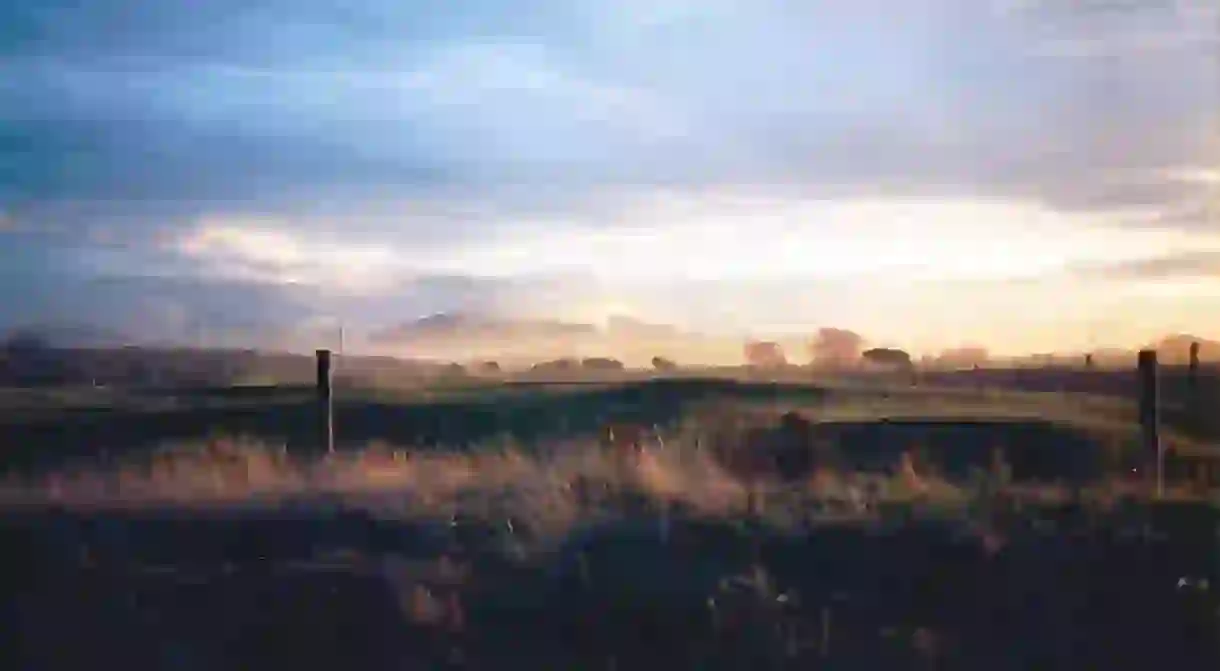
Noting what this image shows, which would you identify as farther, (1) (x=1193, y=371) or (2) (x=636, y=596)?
(1) (x=1193, y=371)

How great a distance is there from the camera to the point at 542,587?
41.8 feet

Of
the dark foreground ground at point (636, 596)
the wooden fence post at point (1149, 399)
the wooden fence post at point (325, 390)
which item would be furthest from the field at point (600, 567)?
the wooden fence post at point (325, 390)

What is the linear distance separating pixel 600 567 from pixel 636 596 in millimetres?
698

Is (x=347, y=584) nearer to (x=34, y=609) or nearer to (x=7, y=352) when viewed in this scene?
(x=34, y=609)

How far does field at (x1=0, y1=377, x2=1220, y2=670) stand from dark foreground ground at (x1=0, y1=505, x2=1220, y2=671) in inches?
1.0

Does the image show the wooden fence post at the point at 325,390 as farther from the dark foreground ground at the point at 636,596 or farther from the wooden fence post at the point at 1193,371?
the wooden fence post at the point at 1193,371

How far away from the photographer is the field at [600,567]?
11.9 m

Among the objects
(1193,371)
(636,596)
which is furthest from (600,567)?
(1193,371)

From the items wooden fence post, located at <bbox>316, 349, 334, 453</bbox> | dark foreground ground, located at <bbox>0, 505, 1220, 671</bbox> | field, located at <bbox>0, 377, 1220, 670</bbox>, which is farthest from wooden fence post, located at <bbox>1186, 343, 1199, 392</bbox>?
wooden fence post, located at <bbox>316, 349, 334, 453</bbox>

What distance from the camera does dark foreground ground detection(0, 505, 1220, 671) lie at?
1179cm

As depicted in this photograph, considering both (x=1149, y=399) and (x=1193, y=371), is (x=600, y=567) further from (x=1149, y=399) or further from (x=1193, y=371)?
(x=1193, y=371)

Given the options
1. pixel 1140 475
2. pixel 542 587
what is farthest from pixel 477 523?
pixel 1140 475

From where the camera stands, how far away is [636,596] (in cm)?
1253

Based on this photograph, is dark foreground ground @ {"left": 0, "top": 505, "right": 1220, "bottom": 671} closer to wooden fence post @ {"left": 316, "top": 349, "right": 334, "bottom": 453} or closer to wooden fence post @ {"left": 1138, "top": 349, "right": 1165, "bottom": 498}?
wooden fence post @ {"left": 1138, "top": 349, "right": 1165, "bottom": 498}
